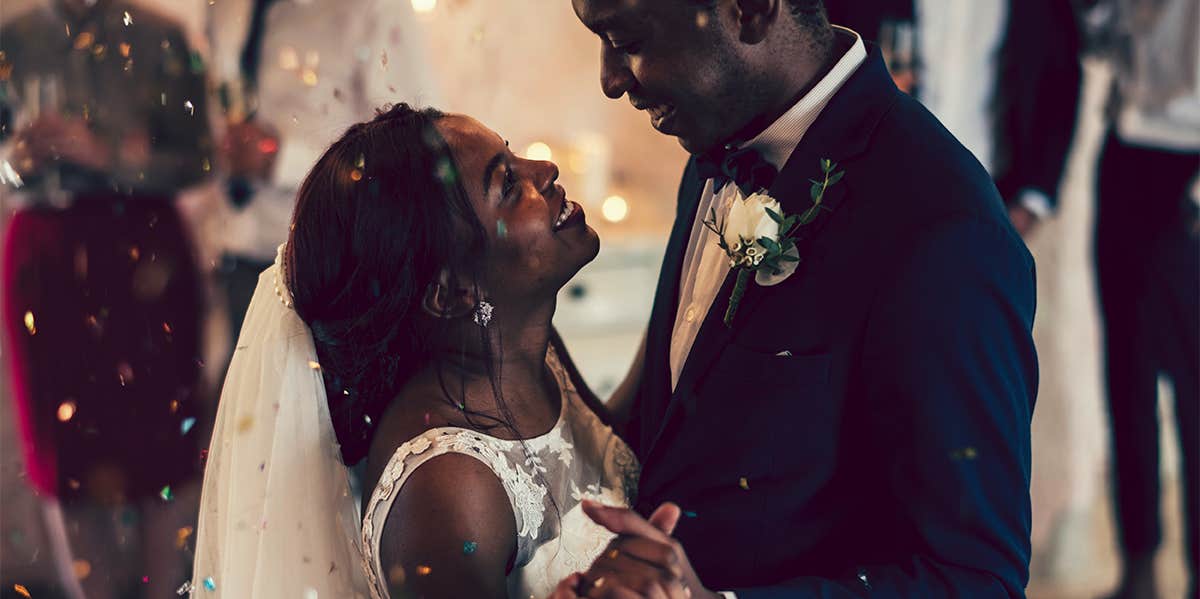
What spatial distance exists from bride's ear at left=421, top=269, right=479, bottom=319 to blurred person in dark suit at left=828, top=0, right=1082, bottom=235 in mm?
1830

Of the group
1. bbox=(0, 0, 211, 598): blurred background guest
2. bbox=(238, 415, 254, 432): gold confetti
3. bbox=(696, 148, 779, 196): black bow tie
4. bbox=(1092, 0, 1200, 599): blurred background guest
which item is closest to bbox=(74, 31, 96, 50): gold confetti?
bbox=(0, 0, 211, 598): blurred background guest

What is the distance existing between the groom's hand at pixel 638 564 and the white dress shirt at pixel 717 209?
0.44 m

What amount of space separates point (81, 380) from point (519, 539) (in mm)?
1616

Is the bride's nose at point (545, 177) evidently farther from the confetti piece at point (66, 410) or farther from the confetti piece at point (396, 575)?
the confetti piece at point (66, 410)

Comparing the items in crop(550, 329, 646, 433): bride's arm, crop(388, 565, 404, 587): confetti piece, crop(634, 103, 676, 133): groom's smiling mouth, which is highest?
crop(634, 103, 676, 133): groom's smiling mouth

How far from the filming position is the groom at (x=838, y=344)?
1.19 m

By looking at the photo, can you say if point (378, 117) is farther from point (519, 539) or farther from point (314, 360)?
point (519, 539)

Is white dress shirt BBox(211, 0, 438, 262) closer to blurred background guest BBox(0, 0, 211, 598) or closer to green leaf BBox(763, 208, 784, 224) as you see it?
blurred background guest BBox(0, 0, 211, 598)

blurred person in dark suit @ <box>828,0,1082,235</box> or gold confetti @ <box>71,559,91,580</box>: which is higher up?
blurred person in dark suit @ <box>828,0,1082,235</box>

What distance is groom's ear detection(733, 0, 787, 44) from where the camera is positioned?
1.29 metres

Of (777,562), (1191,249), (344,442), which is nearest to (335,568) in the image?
(344,442)

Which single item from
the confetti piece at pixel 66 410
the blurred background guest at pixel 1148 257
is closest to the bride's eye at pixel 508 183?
the confetti piece at pixel 66 410

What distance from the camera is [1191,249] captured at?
10.1 ft

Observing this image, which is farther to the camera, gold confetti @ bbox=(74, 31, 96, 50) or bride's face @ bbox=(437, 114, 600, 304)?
gold confetti @ bbox=(74, 31, 96, 50)
